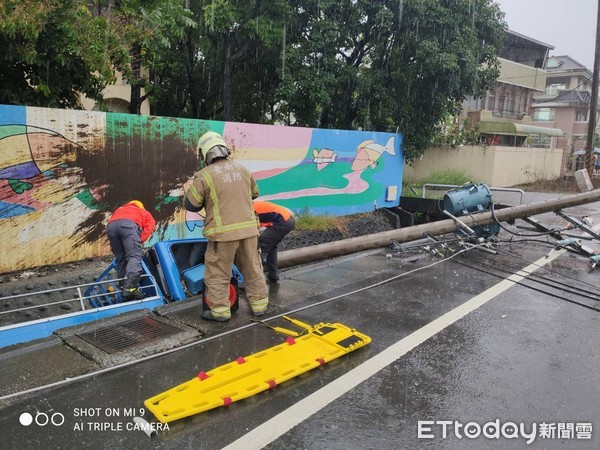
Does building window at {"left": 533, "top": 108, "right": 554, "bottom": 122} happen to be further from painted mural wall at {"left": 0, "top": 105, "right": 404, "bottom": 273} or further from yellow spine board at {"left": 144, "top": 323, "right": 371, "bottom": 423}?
yellow spine board at {"left": 144, "top": 323, "right": 371, "bottom": 423}

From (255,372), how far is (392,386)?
3.23 ft

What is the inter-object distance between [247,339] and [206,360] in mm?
495

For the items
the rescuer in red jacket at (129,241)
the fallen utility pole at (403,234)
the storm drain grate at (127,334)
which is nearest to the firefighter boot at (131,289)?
the rescuer in red jacket at (129,241)

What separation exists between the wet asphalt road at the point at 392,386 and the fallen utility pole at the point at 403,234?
982mm

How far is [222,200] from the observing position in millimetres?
4320

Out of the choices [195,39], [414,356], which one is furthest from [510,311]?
[195,39]

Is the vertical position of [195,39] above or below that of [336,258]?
above

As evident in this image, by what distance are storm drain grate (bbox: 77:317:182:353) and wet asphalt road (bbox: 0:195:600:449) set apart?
0.31 meters

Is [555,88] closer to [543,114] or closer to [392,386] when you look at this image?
[543,114]

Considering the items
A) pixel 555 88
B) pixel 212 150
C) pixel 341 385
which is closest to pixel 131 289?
pixel 212 150

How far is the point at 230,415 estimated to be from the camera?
2992 millimetres

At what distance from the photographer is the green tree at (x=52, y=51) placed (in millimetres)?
6259

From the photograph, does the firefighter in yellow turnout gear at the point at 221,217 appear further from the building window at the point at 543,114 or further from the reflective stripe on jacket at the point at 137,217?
the building window at the point at 543,114

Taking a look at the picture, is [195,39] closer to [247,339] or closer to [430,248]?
[430,248]
